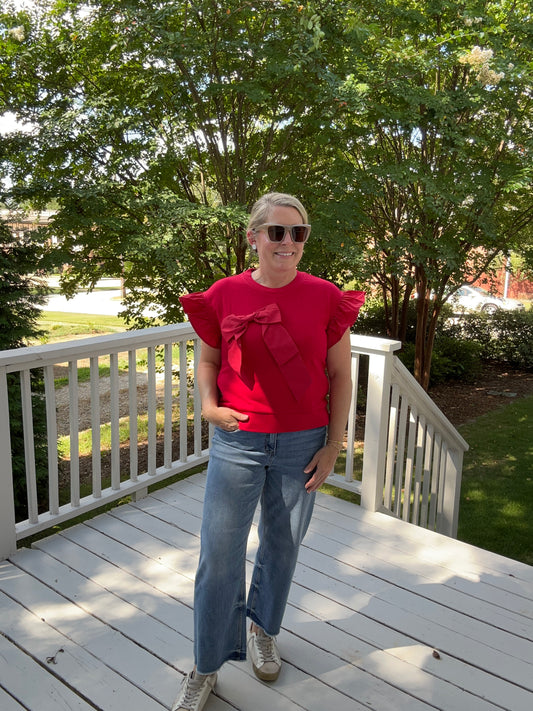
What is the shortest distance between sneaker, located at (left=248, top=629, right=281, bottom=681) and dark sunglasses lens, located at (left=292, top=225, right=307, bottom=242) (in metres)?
1.30

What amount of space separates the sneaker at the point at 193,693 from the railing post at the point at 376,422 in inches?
61.7

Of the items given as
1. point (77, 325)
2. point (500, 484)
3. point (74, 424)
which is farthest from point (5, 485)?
point (77, 325)

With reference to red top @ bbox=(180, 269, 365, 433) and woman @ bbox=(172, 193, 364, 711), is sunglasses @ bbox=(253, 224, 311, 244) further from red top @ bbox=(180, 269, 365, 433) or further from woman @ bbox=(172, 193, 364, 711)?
red top @ bbox=(180, 269, 365, 433)

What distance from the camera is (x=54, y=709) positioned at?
179cm

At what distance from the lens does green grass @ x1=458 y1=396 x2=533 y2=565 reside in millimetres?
4789

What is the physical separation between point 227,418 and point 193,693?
0.85m

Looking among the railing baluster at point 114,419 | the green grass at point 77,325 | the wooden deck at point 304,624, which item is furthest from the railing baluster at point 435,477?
the green grass at point 77,325

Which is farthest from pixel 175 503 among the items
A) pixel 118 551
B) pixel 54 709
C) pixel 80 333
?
pixel 80 333

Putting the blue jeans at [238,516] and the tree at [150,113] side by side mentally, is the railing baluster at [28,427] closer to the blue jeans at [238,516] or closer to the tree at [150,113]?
the blue jeans at [238,516]

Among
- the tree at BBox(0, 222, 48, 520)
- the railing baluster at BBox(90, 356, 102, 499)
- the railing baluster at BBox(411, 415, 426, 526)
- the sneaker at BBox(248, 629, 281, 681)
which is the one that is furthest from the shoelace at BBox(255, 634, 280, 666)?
the tree at BBox(0, 222, 48, 520)

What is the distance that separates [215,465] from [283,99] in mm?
5076

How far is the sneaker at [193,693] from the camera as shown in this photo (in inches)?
69.9

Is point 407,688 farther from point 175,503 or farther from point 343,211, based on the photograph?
point 343,211

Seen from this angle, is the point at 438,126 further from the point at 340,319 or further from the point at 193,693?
the point at 193,693
